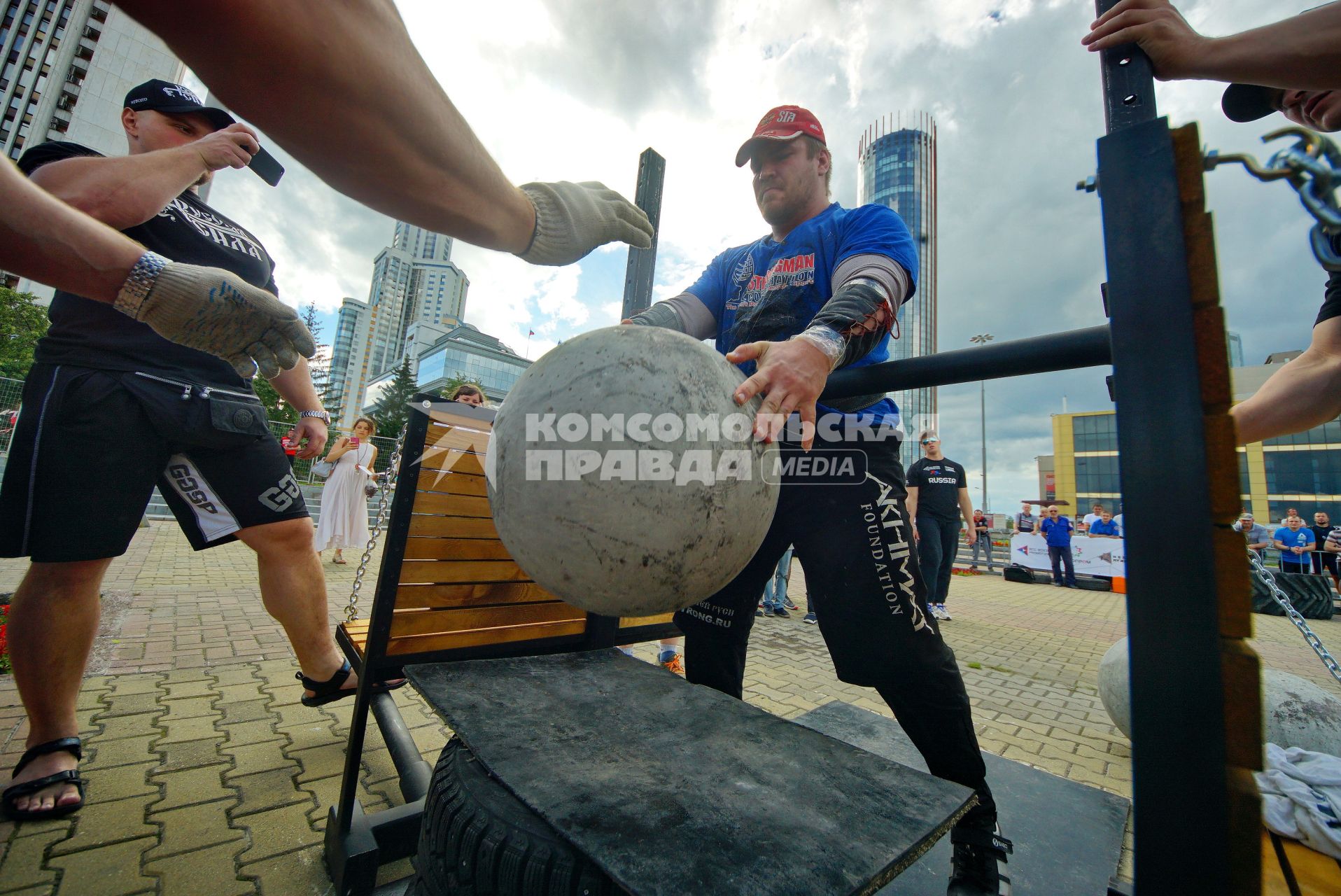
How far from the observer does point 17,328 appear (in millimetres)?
26672

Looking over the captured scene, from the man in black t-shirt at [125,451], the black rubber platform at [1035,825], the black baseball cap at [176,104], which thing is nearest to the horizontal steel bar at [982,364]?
the black rubber platform at [1035,825]

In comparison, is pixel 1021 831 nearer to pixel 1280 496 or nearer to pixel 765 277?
pixel 765 277

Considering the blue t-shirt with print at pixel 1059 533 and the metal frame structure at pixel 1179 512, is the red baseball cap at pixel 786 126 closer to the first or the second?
the metal frame structure at pixel 1179 512

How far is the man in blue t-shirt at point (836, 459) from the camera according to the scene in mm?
1497

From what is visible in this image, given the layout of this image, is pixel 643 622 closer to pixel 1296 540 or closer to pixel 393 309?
pixel 1296 540

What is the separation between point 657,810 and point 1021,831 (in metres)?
1.88

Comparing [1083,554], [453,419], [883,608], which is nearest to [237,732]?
[453,419]

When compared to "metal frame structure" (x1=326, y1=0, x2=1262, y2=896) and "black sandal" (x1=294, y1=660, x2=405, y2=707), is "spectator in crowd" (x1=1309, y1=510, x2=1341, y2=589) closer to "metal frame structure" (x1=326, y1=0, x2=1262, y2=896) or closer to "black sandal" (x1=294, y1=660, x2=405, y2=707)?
"metal frame structure" (x1=326, y1=0, x2=1262, y2=896)

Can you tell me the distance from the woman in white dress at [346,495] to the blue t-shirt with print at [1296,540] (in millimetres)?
17666

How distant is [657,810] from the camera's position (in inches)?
43.8

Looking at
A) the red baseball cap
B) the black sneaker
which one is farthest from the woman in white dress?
the black sneaker

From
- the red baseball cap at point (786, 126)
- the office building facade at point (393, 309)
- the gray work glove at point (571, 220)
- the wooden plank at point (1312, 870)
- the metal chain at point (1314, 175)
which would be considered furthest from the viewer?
the office building facade at point (393, 309)

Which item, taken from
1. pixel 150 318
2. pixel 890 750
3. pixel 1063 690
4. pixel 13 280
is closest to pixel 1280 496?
pixel 1063 690

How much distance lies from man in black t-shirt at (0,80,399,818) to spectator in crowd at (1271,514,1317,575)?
17255 millimetres
